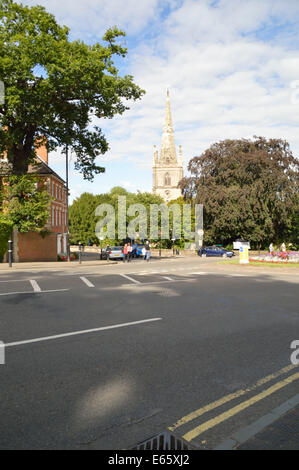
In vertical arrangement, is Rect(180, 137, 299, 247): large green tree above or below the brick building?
above

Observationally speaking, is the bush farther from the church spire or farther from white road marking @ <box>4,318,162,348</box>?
the church spire

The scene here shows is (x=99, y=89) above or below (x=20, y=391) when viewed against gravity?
above

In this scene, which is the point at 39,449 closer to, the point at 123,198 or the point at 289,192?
the point at 289,192

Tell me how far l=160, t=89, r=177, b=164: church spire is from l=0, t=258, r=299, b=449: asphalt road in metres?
132

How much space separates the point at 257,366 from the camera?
510cm

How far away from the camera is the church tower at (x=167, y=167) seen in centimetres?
13712

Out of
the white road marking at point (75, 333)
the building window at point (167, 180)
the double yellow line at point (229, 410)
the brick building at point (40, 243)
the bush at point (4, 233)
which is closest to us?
the double yellow line at point (229, 410)

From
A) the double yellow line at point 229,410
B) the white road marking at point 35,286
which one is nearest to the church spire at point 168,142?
the white road marking at point 35,286

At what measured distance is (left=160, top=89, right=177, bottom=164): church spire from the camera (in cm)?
13800

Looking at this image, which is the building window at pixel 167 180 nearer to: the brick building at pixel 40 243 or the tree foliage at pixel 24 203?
the brick building at pixel 40 243

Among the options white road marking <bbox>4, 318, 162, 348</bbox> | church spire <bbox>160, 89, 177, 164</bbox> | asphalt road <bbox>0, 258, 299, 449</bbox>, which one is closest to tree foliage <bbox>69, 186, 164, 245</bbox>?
asphalt road <bbox>0, 258, 299, 449</bbox>

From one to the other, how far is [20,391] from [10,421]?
2.23 ft

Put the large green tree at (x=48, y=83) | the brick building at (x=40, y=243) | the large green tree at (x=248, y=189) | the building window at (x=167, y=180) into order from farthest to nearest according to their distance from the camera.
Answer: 1. the building window at (x=167, y=180)
2. the large green tree at (x=248, y=189)
3. the brick building at (x=40, y=243)
4. the large green tree at (x=48, y=83)

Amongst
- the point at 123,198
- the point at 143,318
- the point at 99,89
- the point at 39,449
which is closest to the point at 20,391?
the point at 39,449
